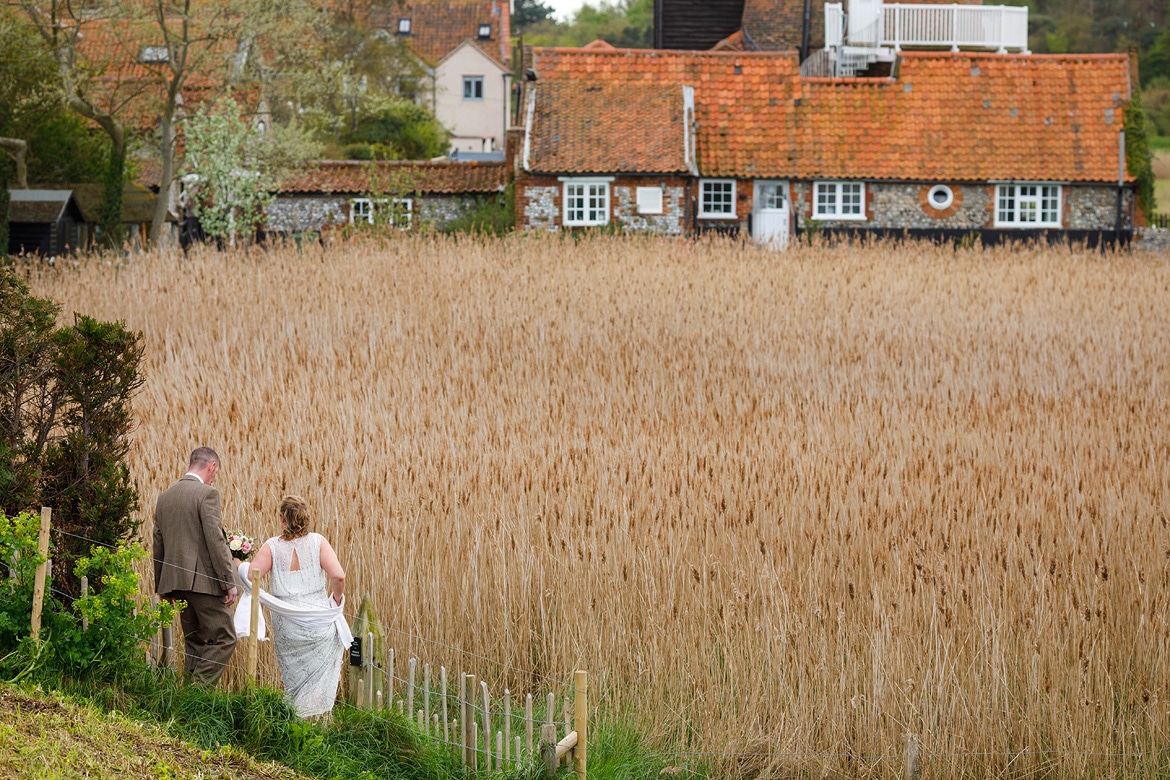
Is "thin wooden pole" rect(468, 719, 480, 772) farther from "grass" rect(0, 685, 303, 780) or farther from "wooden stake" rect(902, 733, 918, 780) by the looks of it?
"wooden stake" rect(902, 733, 918, 780)

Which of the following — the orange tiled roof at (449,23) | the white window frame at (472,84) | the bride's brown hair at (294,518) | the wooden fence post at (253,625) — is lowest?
the wooden fence post at (253,625)

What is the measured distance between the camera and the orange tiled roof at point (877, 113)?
113ft

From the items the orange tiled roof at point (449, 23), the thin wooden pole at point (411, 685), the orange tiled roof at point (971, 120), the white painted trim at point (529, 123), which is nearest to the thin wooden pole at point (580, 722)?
the thin wooden pole at point (411, 685)

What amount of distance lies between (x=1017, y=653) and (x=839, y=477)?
259 centimetres

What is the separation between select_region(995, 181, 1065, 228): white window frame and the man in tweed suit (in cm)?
3106

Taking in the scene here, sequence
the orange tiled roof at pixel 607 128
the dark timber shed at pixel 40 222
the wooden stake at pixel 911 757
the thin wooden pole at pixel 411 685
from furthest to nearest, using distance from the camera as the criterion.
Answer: the orange tiled roof at pixel 607 128 < the dark timber shed at pixel 40 222 < the thin wooden pole at pixel 411 685 < the wooden stake at pixel 911 757

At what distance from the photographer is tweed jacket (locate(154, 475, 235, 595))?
6.63 metres

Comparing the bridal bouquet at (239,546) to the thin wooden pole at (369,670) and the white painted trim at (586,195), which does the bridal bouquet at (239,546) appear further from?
the white painted trim at (586,195)

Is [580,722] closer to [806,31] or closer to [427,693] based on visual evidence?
[427,693]

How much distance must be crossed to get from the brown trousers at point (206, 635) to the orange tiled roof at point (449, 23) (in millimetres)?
65585

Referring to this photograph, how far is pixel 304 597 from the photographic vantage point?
6457 millimetres

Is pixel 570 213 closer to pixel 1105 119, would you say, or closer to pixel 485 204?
pixel 485 204

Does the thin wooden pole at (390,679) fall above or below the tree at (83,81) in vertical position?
below

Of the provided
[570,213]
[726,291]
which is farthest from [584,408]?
[570,213]
